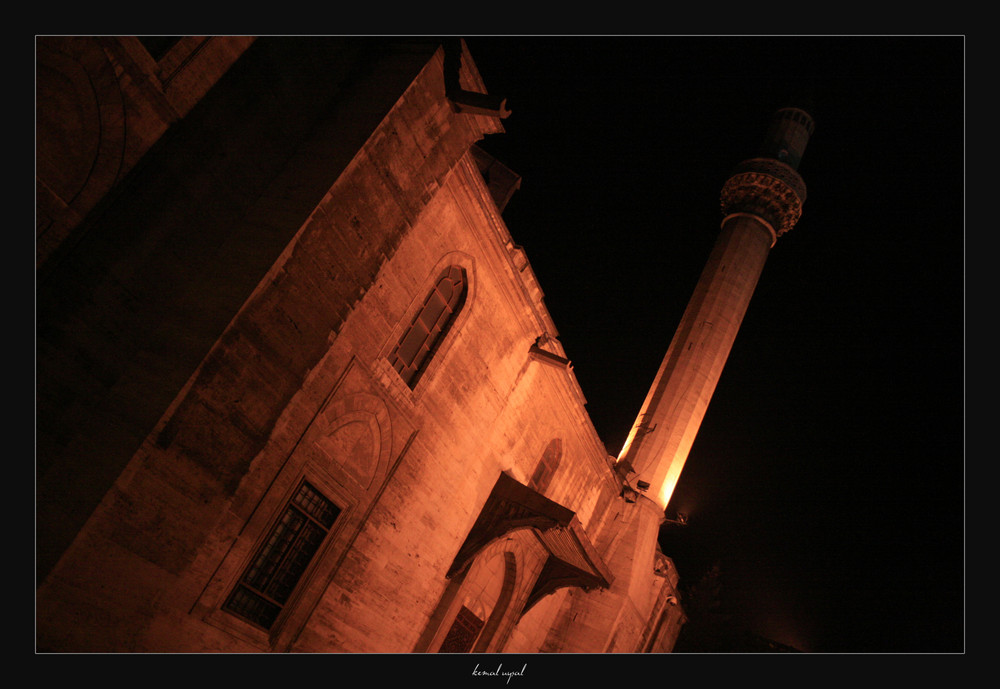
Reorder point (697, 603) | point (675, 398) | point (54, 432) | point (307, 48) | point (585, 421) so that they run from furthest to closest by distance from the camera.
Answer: point (697, 603), point (675, 398), point (585, 421), point (307, 48), point (54, 432)

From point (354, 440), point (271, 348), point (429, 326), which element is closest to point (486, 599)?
point (354, 440)

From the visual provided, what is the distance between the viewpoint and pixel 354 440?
8.45 m

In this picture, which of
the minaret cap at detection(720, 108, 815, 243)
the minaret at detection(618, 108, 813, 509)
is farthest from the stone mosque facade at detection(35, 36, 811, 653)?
the minaret cap at detection(720, 108, 815, 243)

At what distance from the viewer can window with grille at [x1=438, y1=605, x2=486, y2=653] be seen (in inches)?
430

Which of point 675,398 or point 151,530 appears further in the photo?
point 675,398

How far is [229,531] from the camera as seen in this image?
272 inches

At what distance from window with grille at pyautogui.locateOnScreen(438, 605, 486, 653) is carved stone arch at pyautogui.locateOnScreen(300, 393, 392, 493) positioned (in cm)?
373

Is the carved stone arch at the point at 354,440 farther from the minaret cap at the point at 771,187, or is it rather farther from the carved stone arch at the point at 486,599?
the minaret cap at the point at 771,187

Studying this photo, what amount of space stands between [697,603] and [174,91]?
28.3 metres

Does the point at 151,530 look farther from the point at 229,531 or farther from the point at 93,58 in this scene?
the point at 93,58

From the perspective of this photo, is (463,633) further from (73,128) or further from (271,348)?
(73,128)

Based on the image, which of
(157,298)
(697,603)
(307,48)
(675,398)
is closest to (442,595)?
(157,298)
